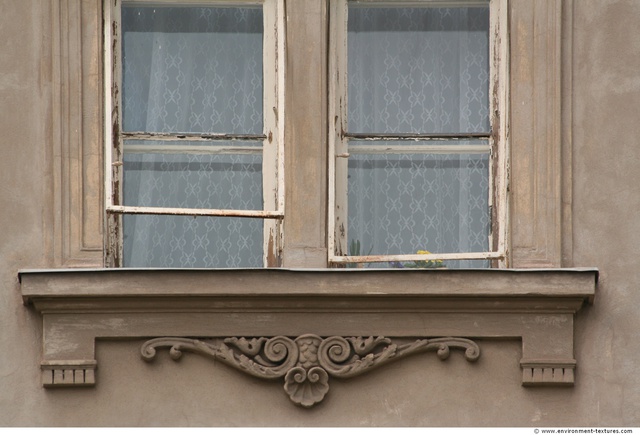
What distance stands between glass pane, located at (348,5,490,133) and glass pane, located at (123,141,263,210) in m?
0.59

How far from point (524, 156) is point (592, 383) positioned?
1164 mm

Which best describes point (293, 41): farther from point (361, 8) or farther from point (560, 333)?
point (560, 333)

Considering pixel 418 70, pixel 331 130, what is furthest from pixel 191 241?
pixel 418 70

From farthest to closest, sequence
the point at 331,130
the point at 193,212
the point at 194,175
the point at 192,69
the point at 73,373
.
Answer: the point at 192,69 → the point at 194,175 → the point at 331,130 → the point at 193,212 → the point at 73,373

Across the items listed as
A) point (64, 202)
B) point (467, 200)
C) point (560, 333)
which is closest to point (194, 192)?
point (64, 202)

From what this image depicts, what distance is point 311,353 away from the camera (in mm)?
9281

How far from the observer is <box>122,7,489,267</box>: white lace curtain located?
9742 mm

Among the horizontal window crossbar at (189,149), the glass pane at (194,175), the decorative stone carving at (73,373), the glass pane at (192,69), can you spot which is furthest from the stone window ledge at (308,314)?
the glass pane at (192,69)

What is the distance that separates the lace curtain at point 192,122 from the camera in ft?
31.9

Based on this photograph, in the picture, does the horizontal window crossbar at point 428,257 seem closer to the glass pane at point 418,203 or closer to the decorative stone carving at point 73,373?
the glass pane at point 418,203

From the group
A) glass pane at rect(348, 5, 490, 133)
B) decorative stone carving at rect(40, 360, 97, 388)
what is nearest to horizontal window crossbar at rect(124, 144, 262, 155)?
glass pane at rect(348, 5, 490, 133)

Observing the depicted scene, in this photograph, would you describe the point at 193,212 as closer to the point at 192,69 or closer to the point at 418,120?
the point at 192,69

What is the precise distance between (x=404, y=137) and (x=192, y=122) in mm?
1073

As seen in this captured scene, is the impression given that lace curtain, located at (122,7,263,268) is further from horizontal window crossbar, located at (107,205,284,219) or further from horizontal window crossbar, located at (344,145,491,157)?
horizontal window crossbar, located at (344,145,491,157)
